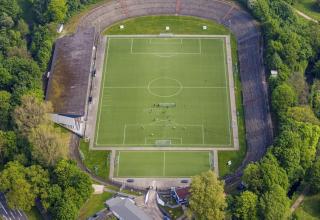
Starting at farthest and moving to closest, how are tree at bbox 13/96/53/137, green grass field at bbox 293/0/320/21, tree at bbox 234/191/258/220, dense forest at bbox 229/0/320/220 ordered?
green grass field at bbox 293/0/320/21, tree at bbox 13/96/53/137, dense forest at bbox 229/0/320/220, tree at bbox 234/191/258/220

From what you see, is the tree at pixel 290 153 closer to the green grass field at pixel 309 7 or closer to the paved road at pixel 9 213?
the paved road at pixel 9 213

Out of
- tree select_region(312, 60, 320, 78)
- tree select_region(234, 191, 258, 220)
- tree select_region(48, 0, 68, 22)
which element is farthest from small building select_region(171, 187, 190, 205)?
tree select_region(48, 0, 68, 22)

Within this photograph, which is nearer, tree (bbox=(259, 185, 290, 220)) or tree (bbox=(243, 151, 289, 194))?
tree (bbox=(259, 185, 290, 220))

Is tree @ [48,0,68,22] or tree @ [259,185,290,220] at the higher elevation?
tree @ [48,0,68,22]

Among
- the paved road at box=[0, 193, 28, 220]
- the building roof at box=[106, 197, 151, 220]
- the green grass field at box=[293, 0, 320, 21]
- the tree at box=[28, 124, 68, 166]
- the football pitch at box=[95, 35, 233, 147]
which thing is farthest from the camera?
the green grass field at box=[293, 0, 320, 21]

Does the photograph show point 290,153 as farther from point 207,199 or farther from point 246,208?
point 207,199

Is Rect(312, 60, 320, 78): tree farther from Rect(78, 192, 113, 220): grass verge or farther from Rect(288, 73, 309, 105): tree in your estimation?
Rect(78, 192, 113, 220): grass verge

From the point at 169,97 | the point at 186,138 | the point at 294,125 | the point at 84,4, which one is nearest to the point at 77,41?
the point at 84,4
